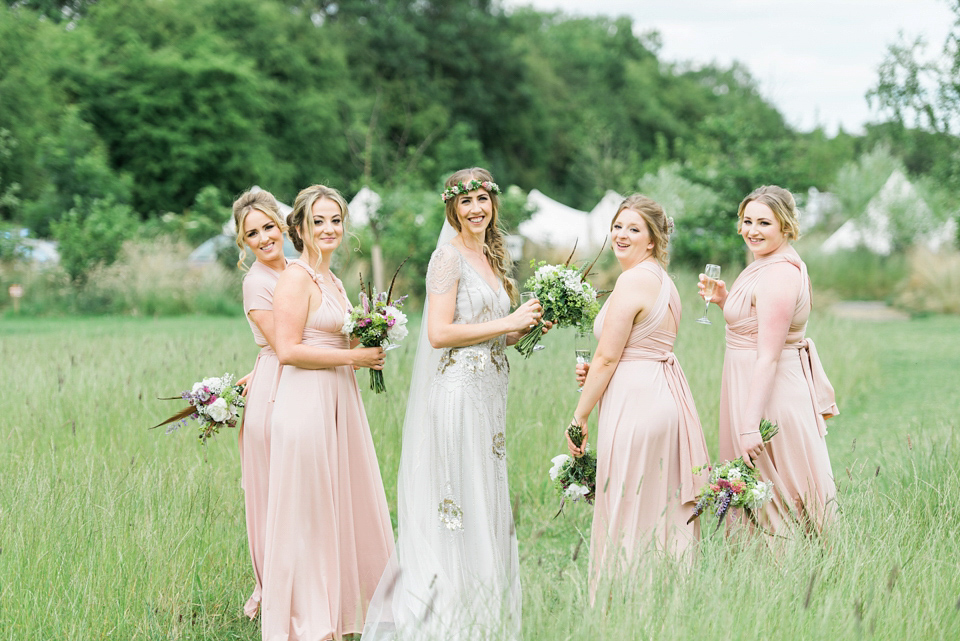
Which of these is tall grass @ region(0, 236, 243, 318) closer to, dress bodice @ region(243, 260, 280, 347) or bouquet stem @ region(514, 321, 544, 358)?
dress bodice @ region(243, 260, 280, 347)

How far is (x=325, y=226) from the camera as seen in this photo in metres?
4.40

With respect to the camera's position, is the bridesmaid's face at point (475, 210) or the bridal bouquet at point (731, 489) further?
the bridesmaid's face at point (475, 210)

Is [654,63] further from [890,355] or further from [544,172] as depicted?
[890,355]

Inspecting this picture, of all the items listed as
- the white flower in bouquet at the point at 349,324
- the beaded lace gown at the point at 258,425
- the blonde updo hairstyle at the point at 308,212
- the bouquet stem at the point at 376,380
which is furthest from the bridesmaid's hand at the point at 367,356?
the blonde updo hairstyle at the point at 308,212

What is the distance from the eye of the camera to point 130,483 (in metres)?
5.02

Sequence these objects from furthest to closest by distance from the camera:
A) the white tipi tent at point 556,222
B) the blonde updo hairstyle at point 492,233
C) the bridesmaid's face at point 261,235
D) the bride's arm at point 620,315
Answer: the white tipi tent at point 556,222, the bridesmaid's face at point 261,235, the blonde updo hairstyle at point 492,233, the bride's arm at point 620,315

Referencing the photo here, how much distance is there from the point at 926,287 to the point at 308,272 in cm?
2234

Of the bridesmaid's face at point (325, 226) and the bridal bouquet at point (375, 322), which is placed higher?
the bridesmaid's face at point (325, 226)

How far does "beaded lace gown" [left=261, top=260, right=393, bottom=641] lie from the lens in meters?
4.20

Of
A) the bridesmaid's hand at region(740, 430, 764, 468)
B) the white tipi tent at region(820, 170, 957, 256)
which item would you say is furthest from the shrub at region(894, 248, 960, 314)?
the bridesmaid's hand at region(740, 430, 764, 468)

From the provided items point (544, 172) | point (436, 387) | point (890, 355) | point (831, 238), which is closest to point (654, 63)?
point (544, 172)

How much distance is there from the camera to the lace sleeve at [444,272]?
170 inches

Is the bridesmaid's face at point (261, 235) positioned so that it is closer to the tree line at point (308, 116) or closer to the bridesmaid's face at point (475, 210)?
the bridesmaid's face at point (475, 210)

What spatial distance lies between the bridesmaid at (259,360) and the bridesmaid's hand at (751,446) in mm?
2324
